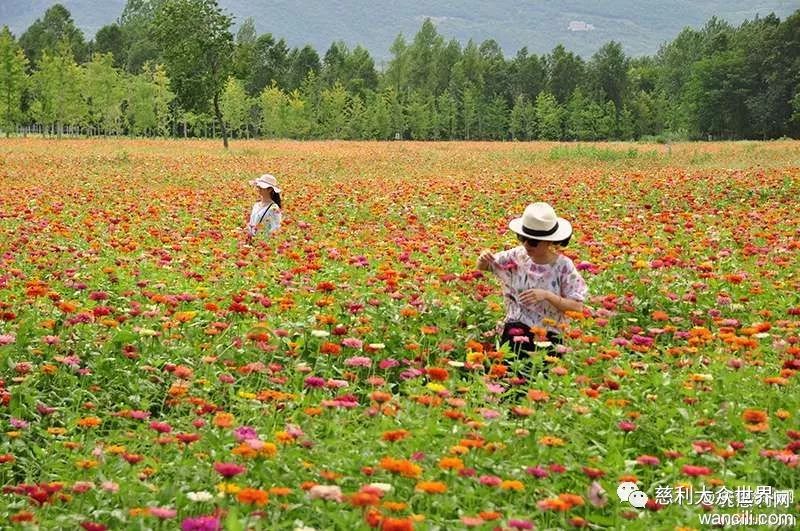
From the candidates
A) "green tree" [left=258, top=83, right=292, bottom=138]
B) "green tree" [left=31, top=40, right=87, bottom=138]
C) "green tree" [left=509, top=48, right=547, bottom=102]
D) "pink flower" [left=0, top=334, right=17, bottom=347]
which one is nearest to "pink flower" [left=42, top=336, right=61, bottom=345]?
"pink flower" [left=0, top=334, right=17, bottom=347]

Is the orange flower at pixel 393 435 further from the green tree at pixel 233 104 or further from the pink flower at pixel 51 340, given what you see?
the green tree at pixel 233 104

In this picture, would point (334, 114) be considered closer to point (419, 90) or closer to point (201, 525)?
point (419, 90)

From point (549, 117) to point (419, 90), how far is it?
570 inches

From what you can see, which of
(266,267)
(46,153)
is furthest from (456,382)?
(46,153)

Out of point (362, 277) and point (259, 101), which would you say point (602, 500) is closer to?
point (362, 277)

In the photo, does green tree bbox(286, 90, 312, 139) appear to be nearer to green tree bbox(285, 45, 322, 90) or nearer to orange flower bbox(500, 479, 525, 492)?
green tree bbox(285, 45, 322, 90)

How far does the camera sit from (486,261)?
6.16 meters

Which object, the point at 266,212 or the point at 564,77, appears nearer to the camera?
the point at 266,212

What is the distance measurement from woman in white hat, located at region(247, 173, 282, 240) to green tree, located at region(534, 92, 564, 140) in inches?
3198

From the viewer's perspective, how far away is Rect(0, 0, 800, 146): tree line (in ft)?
233

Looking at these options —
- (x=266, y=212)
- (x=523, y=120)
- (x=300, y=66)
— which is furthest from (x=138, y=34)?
(x=266, y=212)

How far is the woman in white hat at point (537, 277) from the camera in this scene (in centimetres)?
591

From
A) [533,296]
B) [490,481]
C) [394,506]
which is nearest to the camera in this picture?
[394,506]

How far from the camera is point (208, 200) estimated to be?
14945mm
